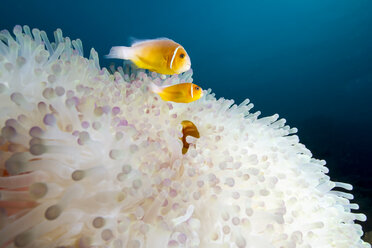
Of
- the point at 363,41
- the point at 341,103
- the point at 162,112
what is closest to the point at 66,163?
the point at 162,112

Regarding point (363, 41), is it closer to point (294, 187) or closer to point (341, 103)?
point (341, 103)

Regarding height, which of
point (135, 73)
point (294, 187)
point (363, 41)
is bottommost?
point (294, 187)

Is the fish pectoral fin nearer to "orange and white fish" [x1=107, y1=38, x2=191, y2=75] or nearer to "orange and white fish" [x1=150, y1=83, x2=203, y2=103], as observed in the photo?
"orange and white fish" [x1=107, y1=38, x2=191, y2=75]

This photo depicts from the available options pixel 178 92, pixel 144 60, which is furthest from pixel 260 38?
pixel 178 92

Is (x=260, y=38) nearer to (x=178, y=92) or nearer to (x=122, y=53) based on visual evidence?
(x=122, y=53)

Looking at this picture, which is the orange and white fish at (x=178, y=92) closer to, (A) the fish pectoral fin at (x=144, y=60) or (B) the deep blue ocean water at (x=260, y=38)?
(A) the fish pectoral fin at (x=144, y=60)
